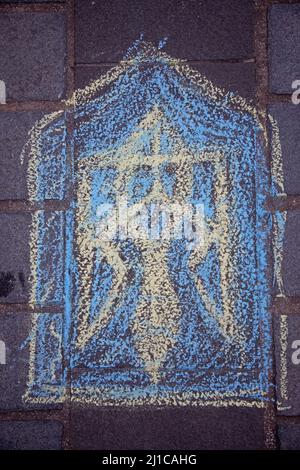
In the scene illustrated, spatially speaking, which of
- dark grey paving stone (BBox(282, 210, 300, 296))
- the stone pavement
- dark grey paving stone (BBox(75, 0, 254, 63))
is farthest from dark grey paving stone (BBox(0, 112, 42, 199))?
dark grey paving stone (BBox(282, 210, 300, 296))

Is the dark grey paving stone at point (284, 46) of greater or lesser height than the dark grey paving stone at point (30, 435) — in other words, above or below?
above

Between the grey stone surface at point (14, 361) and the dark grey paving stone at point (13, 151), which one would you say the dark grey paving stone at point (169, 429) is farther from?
the dark grey paving stone at point (13, 151)

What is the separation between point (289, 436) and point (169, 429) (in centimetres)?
42

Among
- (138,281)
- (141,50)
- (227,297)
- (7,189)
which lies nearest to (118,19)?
(141,50)

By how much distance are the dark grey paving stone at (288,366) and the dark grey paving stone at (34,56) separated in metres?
1.16

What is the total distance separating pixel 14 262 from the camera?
4.66 feet

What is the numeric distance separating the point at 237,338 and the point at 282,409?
0.29 metres

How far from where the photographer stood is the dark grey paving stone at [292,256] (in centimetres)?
141

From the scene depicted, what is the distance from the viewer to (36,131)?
1.44m

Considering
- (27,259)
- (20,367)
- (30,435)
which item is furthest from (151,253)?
(30,435)

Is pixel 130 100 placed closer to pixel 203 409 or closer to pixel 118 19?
pixel 118 19

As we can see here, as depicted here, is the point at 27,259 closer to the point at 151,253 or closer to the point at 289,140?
the point at 151,253

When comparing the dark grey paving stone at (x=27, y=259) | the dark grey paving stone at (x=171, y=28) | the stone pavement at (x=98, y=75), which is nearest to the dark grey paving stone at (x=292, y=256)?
the stone pavement at (x=98, y=75)

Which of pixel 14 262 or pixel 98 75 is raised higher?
pixel 98 75
